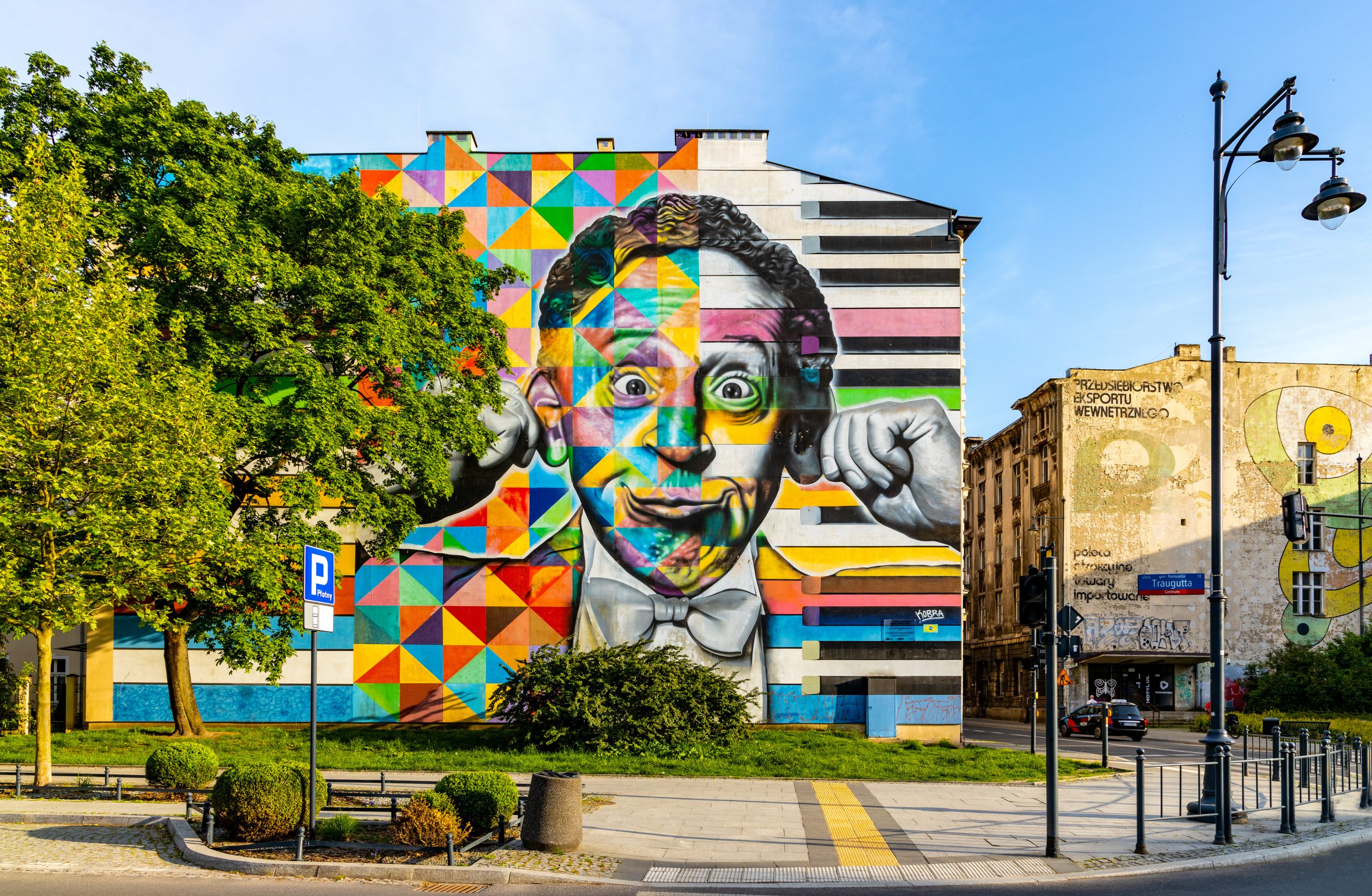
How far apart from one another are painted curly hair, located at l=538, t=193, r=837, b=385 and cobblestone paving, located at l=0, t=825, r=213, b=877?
55.4 ft

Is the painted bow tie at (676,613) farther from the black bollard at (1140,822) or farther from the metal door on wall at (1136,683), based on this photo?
the metal door on wall at (1136,683)

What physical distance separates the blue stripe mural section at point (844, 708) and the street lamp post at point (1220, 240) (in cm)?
1120

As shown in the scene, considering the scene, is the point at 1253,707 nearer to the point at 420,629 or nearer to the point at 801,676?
the point at 801,676

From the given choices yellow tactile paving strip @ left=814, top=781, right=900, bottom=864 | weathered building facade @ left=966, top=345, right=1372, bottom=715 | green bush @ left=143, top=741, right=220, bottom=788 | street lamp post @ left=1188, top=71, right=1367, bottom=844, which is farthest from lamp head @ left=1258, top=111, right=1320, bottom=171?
weathered building facade @ left=966, top=345, right=1372, bottom=715

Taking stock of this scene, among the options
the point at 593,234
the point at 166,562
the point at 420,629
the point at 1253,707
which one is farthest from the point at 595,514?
the point at 1253,707

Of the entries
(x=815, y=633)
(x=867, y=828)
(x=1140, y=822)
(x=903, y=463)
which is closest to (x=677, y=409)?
(x=903, y=463)

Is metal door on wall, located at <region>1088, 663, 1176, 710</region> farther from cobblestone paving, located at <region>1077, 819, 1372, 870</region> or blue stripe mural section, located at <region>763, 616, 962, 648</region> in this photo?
cobblestone paving, located at <region>1077, 819, 1372, 870</region>

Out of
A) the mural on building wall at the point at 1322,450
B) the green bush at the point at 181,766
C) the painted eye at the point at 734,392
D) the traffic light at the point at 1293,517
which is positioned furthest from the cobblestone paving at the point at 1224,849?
the mural on building wall at the point at 1322,450

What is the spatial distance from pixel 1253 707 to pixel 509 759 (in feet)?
124

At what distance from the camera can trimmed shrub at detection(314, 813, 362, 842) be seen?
36.1 feet

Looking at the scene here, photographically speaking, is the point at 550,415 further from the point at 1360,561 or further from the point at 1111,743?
the point at 1360,561

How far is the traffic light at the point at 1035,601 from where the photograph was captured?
11.4m

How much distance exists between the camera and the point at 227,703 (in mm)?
25859

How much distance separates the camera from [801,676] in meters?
25.8
